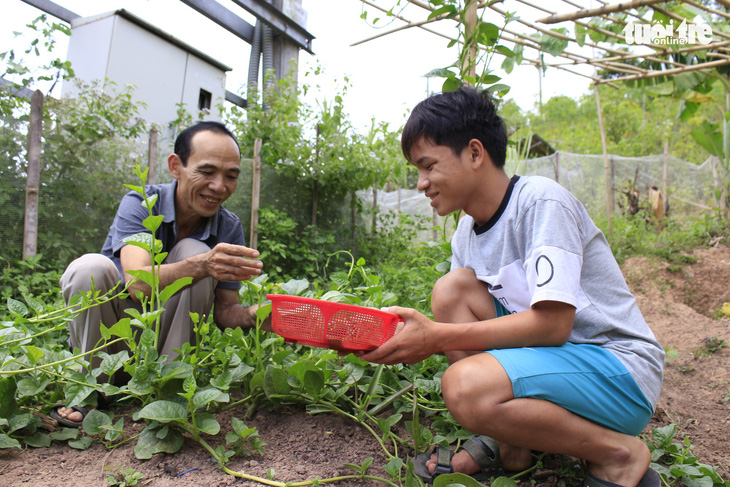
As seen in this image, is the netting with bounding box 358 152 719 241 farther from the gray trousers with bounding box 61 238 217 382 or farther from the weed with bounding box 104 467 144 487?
the weed with bounding box 104 467 144 487

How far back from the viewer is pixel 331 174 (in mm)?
4859

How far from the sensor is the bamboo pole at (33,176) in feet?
10.5

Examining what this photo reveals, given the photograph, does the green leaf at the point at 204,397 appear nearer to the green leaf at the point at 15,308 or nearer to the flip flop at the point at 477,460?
the flip flop at the point at 477,460

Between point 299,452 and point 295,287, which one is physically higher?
point 295,287

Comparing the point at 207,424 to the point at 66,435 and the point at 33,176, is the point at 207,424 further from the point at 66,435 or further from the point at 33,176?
the point at 33,176

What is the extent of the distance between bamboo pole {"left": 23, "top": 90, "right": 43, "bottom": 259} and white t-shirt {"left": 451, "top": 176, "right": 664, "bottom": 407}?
3165 mm

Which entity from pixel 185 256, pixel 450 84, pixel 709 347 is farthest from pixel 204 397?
pixel 709 347

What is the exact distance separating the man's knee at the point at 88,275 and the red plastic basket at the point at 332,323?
676 millimetres

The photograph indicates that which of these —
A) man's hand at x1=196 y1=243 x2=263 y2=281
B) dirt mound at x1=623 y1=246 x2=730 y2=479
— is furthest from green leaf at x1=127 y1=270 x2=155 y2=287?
dirt mound at x1=623 y1=246 x2=730 y2=479

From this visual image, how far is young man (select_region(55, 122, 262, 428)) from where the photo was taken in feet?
4.80

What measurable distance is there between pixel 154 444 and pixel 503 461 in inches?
35.3

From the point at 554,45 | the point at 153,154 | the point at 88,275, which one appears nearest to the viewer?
the point at 88,275

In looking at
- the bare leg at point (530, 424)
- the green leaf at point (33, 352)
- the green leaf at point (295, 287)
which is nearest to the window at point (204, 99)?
the green leaf at point (295, 287)

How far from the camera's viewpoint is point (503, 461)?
48.6 inches
